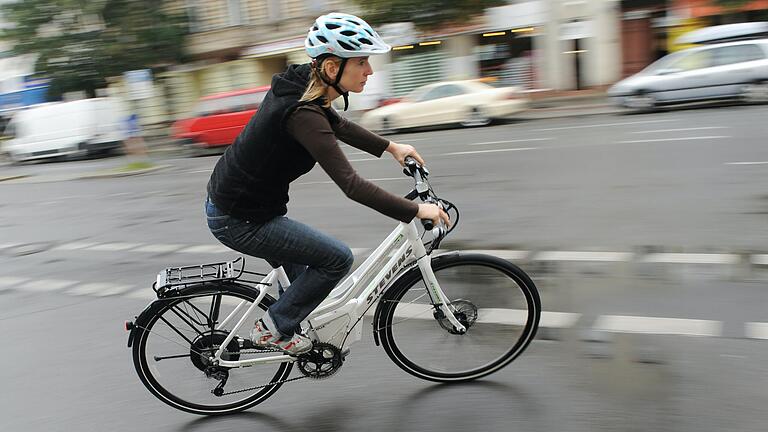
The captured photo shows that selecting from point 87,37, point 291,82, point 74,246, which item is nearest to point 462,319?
point 291,82

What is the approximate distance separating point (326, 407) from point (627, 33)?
25.5m

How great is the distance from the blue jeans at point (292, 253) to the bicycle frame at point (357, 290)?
0.09m

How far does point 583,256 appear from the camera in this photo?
6273 millimetres

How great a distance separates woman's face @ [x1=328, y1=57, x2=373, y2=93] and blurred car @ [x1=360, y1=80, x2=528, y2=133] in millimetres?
15981

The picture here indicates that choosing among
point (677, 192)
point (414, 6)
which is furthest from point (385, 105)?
point (677, 192)

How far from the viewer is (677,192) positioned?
850 centimetres

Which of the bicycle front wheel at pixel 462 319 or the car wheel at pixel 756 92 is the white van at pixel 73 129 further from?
the bicycle front wheel at pixel 462 319

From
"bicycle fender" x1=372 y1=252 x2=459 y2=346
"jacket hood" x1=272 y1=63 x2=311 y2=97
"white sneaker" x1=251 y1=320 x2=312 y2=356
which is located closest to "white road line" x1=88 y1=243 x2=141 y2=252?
"white sneaker" x1=251 y1=320 x2=312 y2=356

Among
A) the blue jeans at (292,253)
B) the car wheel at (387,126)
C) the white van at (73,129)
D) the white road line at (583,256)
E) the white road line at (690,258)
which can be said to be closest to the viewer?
the blue jeans at (292,253)

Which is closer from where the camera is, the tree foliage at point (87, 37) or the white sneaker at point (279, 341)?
the white sneaker at point (279, 341)

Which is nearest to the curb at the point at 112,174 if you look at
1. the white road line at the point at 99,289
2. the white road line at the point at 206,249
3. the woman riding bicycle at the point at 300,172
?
the white road line at the point at 206,249

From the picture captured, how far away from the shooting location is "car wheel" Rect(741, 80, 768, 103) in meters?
16.4

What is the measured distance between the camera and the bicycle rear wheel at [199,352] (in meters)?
3.75

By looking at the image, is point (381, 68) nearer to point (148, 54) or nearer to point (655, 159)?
point (148, 54)
